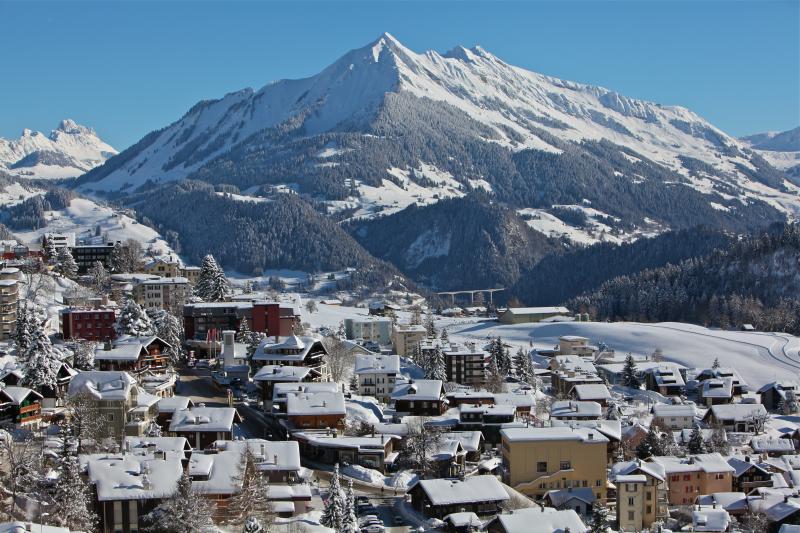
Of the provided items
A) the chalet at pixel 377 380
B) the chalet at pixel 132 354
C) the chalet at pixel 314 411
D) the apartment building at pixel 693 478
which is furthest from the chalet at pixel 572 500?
the chalet at pixel 132 354

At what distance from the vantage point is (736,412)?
8356cm

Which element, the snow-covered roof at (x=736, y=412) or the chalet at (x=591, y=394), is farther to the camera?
the chalet at (x=591, y=394)

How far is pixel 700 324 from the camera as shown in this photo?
517ft

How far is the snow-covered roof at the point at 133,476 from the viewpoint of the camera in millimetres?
42844

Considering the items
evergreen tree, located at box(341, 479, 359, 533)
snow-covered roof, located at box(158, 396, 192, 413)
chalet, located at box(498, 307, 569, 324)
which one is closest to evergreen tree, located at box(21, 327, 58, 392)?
snow-covered roof, located at box(158, 396, 192, 413)

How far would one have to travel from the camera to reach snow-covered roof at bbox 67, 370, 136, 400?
56.4 metres

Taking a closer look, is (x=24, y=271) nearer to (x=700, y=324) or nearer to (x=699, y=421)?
(x=699, y=421)

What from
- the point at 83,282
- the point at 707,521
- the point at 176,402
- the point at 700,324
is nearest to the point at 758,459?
the point at 707,521

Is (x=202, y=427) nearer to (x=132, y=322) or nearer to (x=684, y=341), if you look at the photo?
(x=132, y=322)

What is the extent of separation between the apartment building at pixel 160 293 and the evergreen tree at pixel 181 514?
58161mm

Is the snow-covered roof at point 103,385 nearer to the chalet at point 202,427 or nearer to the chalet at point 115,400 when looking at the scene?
the chalet at point 115,400

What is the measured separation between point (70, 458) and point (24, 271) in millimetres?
63000

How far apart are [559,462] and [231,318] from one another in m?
38.2

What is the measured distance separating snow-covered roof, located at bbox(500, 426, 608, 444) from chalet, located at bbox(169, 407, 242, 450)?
50.1 feet
